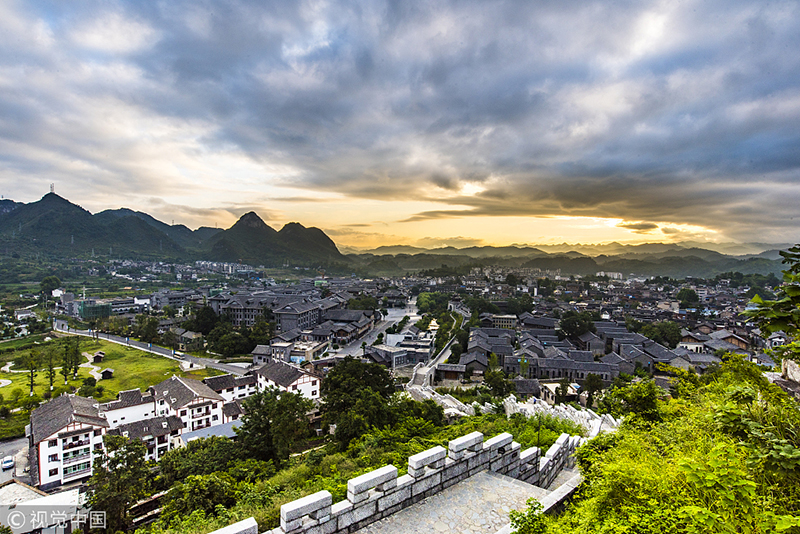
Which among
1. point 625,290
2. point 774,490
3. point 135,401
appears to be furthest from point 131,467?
point 625,290

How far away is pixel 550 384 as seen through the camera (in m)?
31.1

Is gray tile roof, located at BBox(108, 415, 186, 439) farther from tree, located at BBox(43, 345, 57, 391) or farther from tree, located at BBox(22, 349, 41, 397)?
tree, located at BBox(43, 345, 57, 391)

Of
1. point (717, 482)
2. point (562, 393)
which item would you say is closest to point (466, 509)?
point (717, 482)

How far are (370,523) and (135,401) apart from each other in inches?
982

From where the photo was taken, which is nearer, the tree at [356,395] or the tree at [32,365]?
the tree at [356,395]

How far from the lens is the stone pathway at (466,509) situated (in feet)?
16.7

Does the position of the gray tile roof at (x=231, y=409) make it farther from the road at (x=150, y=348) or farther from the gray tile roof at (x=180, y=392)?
the road at (x=150, y=348)

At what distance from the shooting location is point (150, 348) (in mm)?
42281

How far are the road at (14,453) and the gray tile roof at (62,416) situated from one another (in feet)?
6.61

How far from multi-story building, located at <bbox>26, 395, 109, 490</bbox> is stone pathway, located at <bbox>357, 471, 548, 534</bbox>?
21021 mm

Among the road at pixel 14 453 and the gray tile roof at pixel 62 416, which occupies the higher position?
the gray tile roof at pixel 62 416

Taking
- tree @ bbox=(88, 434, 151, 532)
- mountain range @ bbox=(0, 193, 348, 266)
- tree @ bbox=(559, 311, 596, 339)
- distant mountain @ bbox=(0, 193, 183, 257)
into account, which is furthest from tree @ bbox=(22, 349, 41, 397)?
distant mountain @ bbox=(0, 193, 183, 257)

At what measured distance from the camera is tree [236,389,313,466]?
1525 cm

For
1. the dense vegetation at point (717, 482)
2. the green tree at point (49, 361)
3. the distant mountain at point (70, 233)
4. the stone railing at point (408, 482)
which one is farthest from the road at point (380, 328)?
the distant mountain at point (70, 233)
